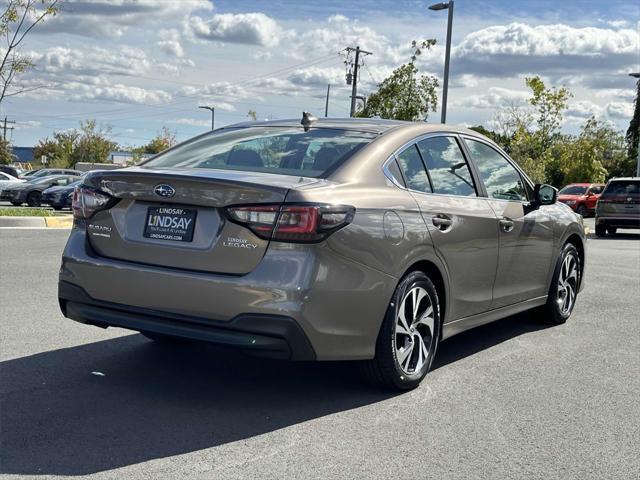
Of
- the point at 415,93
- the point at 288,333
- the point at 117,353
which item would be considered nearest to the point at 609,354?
the point at 288,333

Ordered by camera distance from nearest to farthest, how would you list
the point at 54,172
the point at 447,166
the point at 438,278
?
the point at 438,278 < the point at 447,166 < the point at 54,172

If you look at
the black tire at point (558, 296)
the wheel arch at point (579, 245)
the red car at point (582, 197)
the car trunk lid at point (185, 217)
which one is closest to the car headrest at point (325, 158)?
the car trunk lid at point (185, 217)

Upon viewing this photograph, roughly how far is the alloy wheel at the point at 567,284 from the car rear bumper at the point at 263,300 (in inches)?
124

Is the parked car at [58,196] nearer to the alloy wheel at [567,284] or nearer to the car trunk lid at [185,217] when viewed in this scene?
the alloy wheel at [567,284]

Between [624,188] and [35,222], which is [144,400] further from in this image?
[624,188]

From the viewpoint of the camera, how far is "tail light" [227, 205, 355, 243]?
4.22m

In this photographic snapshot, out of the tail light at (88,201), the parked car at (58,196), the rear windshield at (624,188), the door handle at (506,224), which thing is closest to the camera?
the tail light at (88,201)

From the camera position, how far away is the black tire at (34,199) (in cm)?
3033

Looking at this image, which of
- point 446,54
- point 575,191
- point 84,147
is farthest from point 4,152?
point 446,54

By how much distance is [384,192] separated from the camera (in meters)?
4.78

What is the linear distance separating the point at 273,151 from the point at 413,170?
0.89 metres

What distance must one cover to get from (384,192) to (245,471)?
6.11 ft

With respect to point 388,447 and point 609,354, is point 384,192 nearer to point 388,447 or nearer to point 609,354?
point 388,447

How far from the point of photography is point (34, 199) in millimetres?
30531
